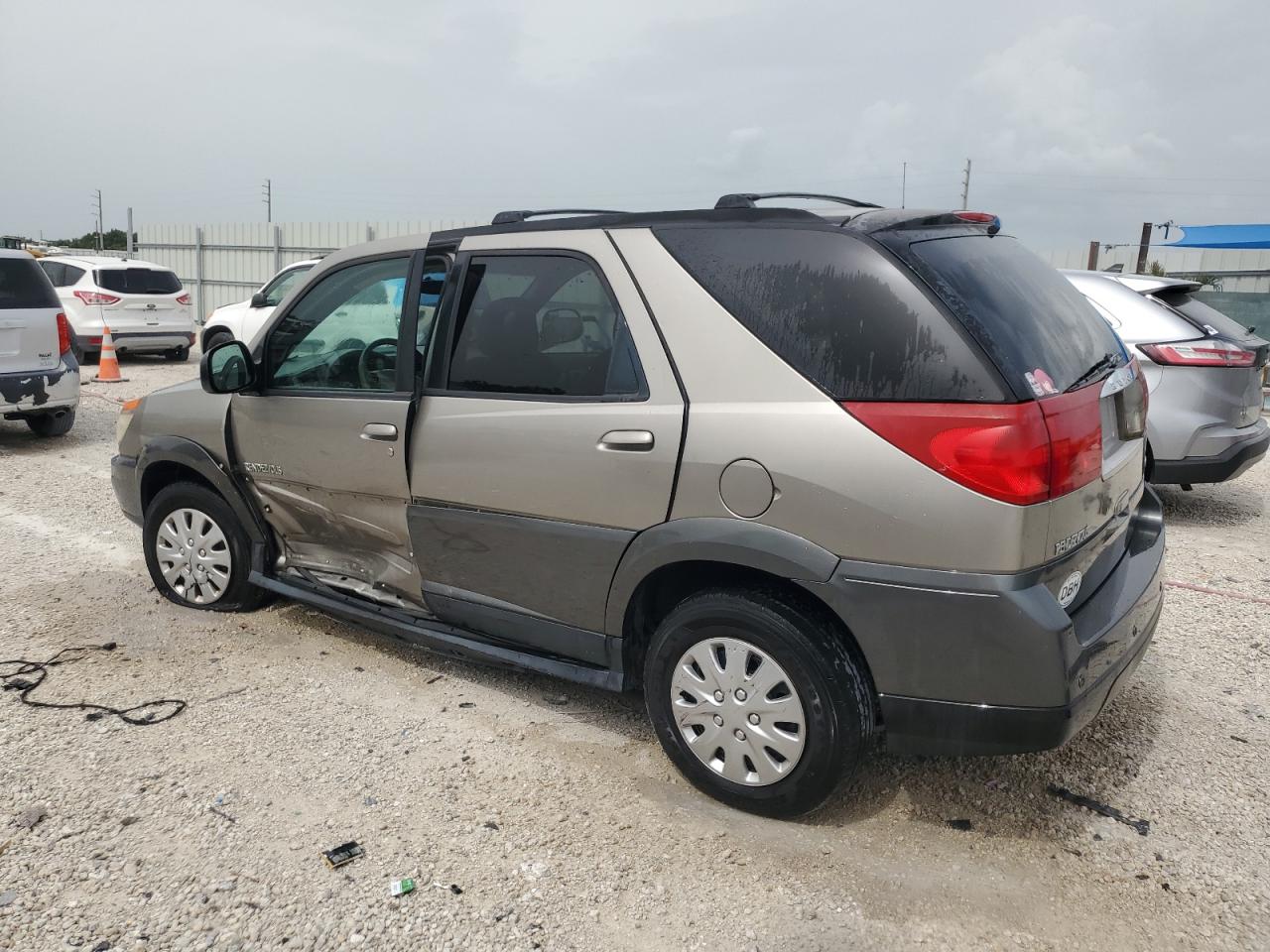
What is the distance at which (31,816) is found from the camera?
3021 mm

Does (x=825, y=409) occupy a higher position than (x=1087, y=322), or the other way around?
(x=1087, y=322)

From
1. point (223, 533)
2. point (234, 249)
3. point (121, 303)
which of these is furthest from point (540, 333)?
point (234, 249)

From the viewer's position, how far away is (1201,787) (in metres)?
3.26

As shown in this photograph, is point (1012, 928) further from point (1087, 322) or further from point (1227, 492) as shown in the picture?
point (1227, 492)

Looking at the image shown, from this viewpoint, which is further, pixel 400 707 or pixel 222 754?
pixel 400 707

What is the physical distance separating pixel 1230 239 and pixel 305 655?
1777 cm

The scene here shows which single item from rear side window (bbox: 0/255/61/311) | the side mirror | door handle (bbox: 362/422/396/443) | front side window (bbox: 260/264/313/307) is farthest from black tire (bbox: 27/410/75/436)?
door handle (bbox: 362/422/396/443)

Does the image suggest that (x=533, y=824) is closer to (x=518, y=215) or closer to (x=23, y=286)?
(x=518, y=215)

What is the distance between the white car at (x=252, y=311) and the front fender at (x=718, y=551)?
1111 cm

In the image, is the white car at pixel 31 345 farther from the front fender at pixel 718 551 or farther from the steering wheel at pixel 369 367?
the front fender at pixel 718 551

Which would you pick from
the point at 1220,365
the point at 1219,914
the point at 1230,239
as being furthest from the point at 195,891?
the point at 1230,239

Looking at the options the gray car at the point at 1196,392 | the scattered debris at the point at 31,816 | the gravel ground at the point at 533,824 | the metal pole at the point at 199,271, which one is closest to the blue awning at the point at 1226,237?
the gray car at the point at 1196,392

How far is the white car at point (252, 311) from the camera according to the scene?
43.7 feet

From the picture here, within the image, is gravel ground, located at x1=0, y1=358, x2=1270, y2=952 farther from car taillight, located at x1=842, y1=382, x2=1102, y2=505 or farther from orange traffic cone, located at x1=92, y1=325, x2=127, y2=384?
orange traffic cone, located at x1=92, y1=325, x2=127, y2=384
